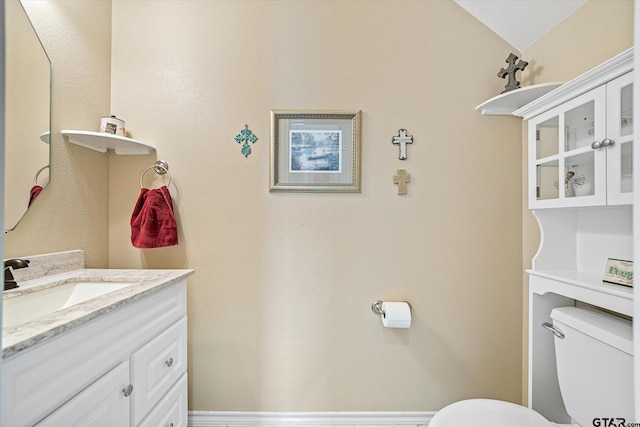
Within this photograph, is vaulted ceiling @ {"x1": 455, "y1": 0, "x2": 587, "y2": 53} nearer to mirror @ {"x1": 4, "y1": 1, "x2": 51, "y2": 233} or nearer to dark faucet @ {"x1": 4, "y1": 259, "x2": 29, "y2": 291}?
mirror @ {"x1": 4, "y1": 1, "x2": 51, "y2": 233}

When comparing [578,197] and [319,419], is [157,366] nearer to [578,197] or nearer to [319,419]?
[319,419]

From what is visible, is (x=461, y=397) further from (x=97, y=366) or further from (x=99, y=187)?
(x=99, y=187)

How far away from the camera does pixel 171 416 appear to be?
3.97 ft

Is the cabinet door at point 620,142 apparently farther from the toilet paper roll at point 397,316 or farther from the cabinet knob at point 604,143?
the toilet paper roll at point 397,316

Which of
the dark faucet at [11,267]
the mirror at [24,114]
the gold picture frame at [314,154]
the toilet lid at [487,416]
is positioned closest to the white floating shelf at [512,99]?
the gold picture frame at [314,154]

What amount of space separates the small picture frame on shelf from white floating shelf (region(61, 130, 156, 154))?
2.03 m

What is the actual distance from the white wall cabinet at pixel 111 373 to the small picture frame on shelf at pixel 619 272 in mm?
1673

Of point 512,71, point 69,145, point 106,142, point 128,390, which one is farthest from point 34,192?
point 512,71

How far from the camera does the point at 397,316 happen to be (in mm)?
1398

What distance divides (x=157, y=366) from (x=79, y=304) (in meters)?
0.43

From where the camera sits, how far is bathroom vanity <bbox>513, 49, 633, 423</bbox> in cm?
92

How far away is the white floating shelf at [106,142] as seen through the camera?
50.5 inches

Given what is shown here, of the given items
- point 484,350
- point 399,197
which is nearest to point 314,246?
point 399,197

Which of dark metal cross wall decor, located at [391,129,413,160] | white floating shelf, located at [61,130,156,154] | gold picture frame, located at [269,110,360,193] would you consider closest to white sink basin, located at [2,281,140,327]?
white floating shelf, located at [61,130,156,154]
